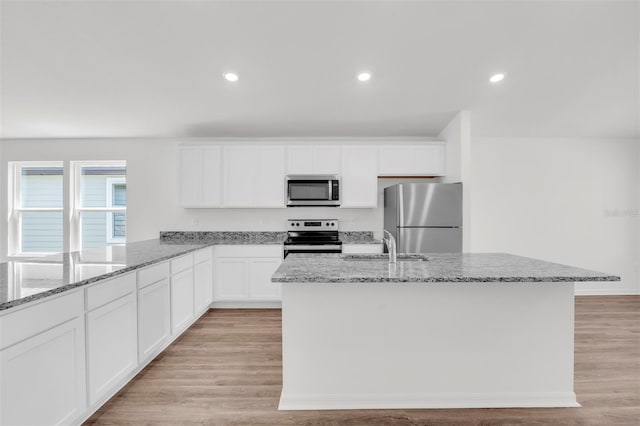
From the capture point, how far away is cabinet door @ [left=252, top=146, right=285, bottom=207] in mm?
→ 4770

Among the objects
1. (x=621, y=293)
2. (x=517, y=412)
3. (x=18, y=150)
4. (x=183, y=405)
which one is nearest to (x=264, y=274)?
(x=183, y=405)

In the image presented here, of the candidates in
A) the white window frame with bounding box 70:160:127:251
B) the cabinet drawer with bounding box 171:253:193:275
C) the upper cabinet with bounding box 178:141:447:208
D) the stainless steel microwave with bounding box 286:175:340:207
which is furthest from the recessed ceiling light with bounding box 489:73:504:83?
the white window frame with bounding box 70:160:127:251

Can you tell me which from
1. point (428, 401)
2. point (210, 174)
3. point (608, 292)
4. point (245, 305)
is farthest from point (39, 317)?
point (608, 292)

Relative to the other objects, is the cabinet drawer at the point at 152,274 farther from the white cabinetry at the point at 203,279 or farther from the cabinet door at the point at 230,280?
the cabinet door at the point at 230,280

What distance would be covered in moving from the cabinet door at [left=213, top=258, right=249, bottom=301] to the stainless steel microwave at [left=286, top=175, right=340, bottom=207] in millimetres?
1127

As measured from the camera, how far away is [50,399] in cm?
176

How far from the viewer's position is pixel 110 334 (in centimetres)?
228

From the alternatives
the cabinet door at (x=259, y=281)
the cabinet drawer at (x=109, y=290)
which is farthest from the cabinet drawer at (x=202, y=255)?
the cabinet drawer at (x=109, y=290)

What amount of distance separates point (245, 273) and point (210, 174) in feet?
4.92

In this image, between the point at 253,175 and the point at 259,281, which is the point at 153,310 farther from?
the point at 253,175

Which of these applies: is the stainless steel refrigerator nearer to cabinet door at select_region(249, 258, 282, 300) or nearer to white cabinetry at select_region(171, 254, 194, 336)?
cabinet door at select_region(249, 258, 282, 300)

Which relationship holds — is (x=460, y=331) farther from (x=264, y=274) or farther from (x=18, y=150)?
(x=18, y=150)

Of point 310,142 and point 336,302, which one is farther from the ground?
point 310,142

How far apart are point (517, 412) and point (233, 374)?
6.79 ft
